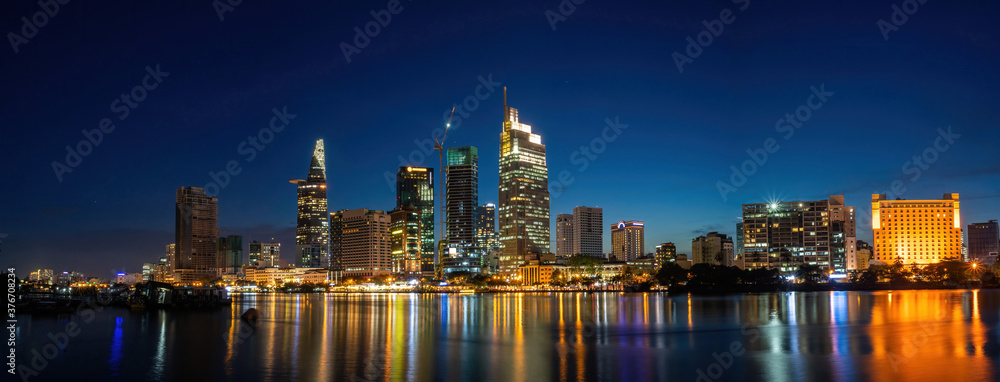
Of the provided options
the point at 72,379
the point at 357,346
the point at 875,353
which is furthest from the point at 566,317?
the point at 72,379

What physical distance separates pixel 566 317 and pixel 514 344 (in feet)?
90.7

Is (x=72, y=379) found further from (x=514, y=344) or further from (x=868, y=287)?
(x=868, y=287)

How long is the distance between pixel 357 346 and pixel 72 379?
16283 millimetres

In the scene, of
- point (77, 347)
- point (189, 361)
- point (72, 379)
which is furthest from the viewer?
point (77, 347)

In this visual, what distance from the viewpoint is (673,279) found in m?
171

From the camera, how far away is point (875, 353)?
3866 centimetres

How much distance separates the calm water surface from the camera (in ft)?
109

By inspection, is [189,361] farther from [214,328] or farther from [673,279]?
[673,279]

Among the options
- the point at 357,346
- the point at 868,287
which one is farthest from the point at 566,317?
the point at 868,287

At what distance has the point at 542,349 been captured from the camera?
42438 mm

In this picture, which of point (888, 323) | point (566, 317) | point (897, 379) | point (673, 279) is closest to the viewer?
point (897, 379)

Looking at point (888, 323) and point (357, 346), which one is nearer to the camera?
point (357, 346)

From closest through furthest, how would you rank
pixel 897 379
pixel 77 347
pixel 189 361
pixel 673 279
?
pixel 897 379, pixel 189 361, pixel 77 347, pixel 673 279

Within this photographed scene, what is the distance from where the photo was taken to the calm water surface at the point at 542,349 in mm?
33094
